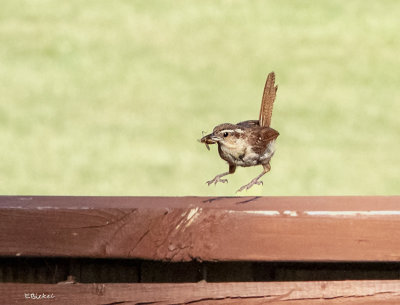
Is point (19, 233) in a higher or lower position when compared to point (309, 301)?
higher

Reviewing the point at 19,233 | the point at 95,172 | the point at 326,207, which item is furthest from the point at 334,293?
the point at 95,172

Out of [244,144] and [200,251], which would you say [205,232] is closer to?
[200,251]

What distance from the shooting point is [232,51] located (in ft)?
38.3

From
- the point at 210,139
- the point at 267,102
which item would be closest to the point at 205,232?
the point at 210,139

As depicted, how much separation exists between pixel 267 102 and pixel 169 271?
4.80 ft

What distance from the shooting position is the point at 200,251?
6.40ft

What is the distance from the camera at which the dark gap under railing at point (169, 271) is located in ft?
6.53

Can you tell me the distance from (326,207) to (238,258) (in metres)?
0.23

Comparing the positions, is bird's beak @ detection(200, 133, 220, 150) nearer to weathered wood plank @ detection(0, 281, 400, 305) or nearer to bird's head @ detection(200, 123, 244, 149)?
bird's head @ detection(200, 123, 244, 149)

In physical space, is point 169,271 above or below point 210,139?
below

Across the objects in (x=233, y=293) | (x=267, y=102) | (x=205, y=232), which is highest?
(x=267, y=102)

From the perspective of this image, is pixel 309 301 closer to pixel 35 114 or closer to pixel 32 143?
pixel 32 143

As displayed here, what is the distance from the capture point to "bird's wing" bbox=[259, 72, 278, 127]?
3342mm

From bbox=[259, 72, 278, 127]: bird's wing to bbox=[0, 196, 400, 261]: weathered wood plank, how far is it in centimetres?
138
